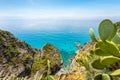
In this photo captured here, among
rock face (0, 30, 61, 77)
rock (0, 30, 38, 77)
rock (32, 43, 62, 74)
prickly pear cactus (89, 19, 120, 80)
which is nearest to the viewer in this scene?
prickly pear cactus (89, 19, 120, 80)

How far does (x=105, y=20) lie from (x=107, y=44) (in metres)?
0.18

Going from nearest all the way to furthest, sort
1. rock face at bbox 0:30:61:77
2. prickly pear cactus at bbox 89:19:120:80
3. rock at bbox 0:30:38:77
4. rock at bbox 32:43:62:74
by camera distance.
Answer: prickly pear cactus at bbox 89:19:120:80 → rock face at bbox 0:30:61:77 → rock at bbox 0:30:38:77 → rock at bbox 32:43:62:74

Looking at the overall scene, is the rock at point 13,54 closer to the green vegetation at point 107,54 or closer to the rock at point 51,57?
the rock at point 51,57

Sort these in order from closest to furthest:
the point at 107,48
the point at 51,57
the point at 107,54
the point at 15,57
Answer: the point at 107,48, the point at 107,54, the point at 15,57, the point at 51,57

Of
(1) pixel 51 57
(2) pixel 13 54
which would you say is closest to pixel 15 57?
(2) pixel 13 54

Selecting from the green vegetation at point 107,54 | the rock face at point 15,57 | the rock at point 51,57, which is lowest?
the rock at point 51,57

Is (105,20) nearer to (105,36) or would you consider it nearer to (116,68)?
(105,36)

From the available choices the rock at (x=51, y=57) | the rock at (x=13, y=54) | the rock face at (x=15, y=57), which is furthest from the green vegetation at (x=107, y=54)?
the rock at (x=51, y=57)

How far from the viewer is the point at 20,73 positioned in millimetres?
37312

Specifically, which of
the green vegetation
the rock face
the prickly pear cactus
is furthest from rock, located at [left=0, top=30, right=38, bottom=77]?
the prickly pear cactus

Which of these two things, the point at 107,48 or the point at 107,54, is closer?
the point at 107,48

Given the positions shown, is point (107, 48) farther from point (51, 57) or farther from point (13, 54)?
point (51, 57)

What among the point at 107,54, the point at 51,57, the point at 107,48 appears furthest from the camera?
the point at 51,57

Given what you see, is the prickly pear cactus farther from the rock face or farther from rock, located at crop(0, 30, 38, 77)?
rock, located at crop(0, 30, 38, 77)
